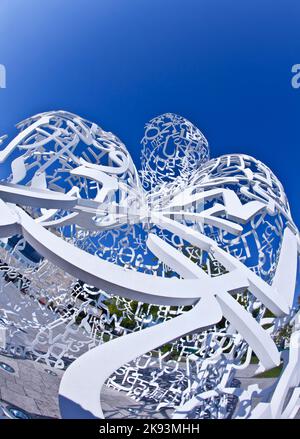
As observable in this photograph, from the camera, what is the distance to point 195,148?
813 centimetres

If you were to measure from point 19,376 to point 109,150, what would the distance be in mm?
3444

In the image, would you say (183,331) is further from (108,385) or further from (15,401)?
(108,385)

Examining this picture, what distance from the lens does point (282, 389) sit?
13.2ft

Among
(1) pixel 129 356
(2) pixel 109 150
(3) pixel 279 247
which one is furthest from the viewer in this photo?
(2) pixel 109 150

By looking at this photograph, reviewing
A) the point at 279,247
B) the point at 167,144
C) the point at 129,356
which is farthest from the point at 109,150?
the point at 129,356

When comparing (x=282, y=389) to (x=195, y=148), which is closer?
(x=282, y=389)

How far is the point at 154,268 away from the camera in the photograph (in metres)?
6.63

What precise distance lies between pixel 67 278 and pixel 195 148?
3341 mm

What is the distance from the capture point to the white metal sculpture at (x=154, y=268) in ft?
11.9

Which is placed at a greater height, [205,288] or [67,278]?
[205,288]

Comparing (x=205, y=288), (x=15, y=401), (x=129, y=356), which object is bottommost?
(x=15, y=401)

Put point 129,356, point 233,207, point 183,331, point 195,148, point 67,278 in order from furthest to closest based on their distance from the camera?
point 195,148 → point 67,278 → point 233,207 → point 183,331 → point 129,356

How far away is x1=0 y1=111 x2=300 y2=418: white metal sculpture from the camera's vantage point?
363 cm

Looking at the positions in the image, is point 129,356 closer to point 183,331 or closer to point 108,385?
point 183,331
